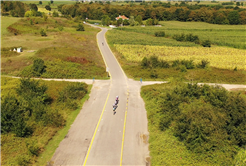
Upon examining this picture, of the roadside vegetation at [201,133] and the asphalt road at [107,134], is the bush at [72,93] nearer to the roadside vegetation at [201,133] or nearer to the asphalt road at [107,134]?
the asphalt road at [107,134]

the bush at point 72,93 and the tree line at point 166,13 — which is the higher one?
the tree line at point 166,13

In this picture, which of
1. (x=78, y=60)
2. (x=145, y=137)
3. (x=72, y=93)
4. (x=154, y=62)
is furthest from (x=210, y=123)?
(x=78, y=60)

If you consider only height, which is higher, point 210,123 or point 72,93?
point 210,123

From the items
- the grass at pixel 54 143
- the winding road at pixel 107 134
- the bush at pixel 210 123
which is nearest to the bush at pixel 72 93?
the winding road at pixel 107 134

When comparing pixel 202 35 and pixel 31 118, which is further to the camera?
pixel 202 35

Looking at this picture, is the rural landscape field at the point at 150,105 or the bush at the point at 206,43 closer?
the rural landscape field at the point at 150,105

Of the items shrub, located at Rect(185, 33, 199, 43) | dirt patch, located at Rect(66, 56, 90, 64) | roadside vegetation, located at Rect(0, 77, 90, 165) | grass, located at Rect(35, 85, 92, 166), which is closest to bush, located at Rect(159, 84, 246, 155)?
grass, located at Rect(35, 85, 92, 166)

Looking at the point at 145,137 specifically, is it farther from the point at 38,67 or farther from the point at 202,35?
the point at 202,35

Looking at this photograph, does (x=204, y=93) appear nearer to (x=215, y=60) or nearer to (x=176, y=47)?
(x=215, y=60)
